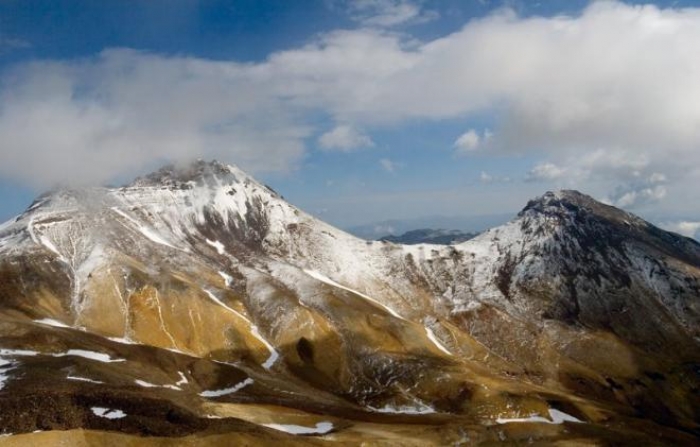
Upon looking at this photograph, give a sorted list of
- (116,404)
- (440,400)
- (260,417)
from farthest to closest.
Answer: (440,400)
(260,417)
(116,404)

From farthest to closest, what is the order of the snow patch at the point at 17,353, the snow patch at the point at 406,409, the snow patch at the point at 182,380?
the snow patch at the point at 406,409
the snow patch at the point at 182,380
the snow patch at the point at 17,353

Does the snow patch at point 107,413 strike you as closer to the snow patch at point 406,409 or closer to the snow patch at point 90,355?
the snow patch at point 90,355

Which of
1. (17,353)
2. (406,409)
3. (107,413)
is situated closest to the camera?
(107,413)

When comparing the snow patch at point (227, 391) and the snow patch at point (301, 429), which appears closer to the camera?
the snow patch at point (301, 429)

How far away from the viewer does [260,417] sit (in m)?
128

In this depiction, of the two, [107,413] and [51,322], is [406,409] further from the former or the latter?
[51,322]

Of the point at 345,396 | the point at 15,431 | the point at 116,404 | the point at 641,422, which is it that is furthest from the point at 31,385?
the point at 641,422

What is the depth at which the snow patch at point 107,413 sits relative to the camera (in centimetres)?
10375

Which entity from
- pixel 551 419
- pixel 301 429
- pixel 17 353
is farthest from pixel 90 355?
pixel 551 419

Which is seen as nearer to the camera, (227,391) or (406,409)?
(227,391)

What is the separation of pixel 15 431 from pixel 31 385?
2986 cm

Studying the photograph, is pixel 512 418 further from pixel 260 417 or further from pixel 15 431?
pixel 15 431

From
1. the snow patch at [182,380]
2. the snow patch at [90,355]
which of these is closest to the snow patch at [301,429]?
the snow patch at [182,380]

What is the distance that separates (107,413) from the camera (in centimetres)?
10512
